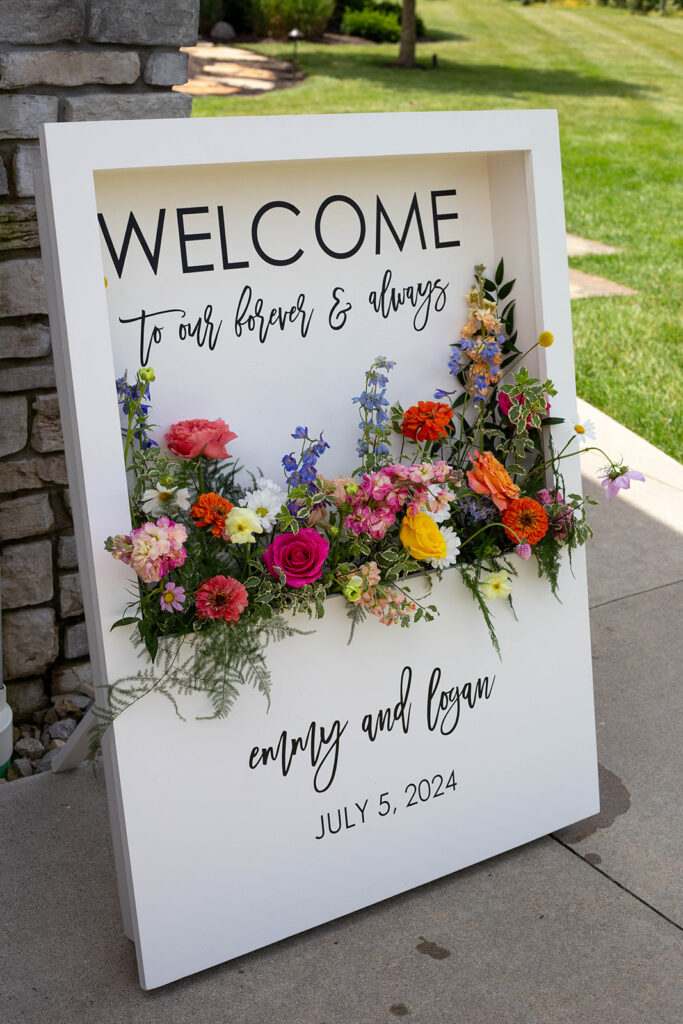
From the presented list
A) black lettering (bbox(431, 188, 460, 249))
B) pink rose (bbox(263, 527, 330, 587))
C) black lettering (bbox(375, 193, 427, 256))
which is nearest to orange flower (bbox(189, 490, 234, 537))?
pink rose (bbox(263, 527, 330, 587))

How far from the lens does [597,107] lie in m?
13.5

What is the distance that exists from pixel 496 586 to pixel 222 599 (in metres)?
0.62

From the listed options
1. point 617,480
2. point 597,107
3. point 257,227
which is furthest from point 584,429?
point 597,107

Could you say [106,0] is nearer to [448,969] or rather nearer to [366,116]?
[366,116]

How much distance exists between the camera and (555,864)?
2.26 metres

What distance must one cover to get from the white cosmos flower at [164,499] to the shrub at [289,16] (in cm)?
1635

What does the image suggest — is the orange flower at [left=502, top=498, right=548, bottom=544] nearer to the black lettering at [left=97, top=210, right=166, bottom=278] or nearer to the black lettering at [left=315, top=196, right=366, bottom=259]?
the black lettering at [left=315, top=196, right=366, bottom=259]

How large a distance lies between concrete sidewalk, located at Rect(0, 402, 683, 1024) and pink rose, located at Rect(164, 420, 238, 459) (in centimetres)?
103

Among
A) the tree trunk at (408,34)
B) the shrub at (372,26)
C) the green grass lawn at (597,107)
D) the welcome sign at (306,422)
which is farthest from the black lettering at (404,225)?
the shrub at (372,26)

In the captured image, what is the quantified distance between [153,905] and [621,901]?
998mm

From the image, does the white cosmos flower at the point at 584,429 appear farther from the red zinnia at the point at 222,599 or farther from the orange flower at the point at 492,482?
the red zinnia at the point at 222,599

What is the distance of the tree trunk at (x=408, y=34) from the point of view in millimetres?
15047

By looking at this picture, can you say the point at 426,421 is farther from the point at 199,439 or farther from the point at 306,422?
the point at 199,439

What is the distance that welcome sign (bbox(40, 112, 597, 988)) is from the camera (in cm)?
177
